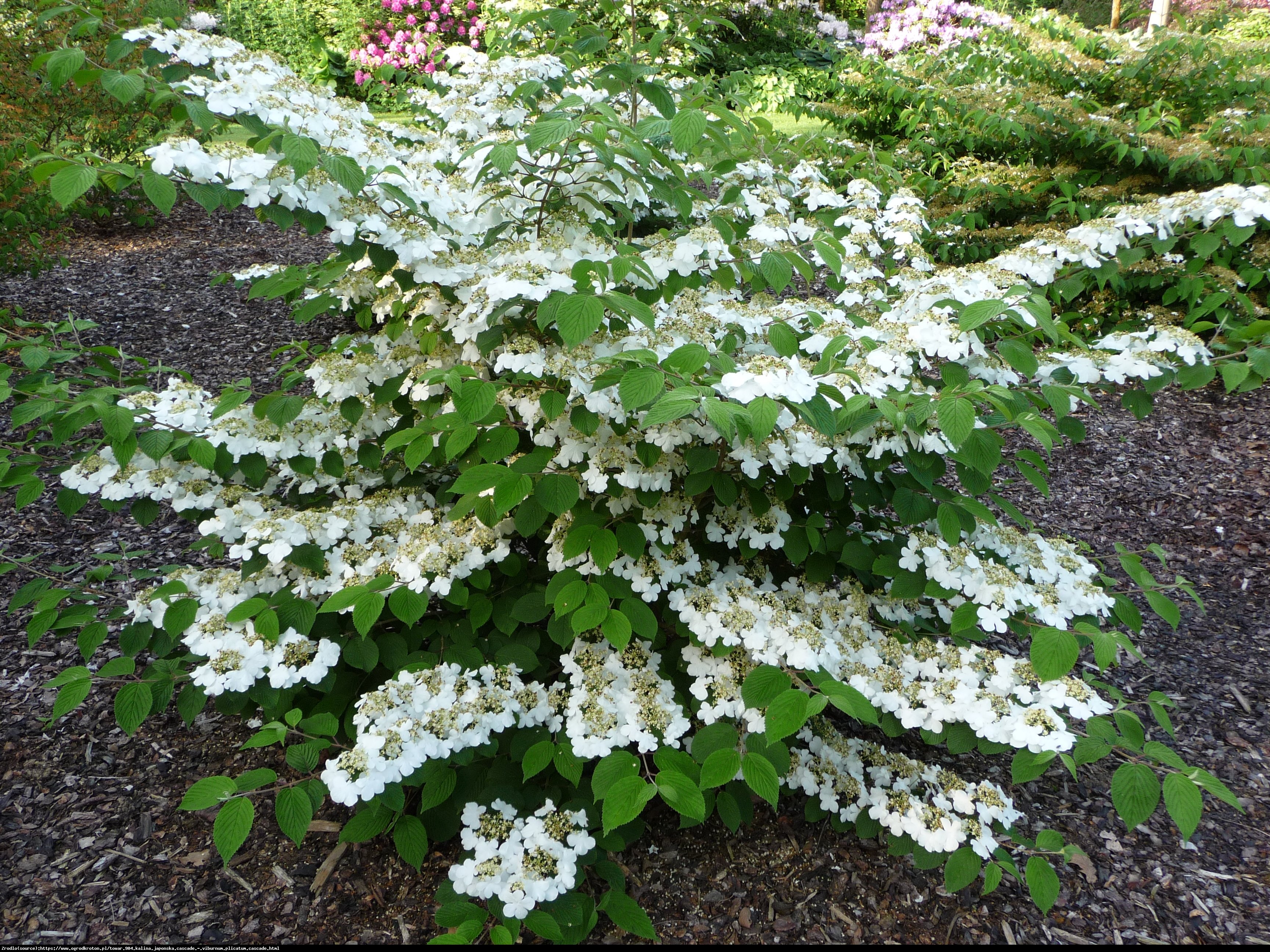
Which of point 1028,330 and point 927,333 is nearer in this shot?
point 927,333

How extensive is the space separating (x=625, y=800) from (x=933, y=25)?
370 inches

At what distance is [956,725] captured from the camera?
1527 mm

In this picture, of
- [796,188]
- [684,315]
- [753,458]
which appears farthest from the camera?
[796,188]

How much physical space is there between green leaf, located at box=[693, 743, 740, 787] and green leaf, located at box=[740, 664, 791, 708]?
0.27 feet

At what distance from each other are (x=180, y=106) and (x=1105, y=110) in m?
4.87

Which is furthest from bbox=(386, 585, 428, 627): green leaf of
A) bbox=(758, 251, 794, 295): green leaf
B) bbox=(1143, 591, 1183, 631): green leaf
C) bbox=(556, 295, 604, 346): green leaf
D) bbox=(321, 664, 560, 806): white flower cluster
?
bbox=(1143, 591, 1183, 631): green leaf

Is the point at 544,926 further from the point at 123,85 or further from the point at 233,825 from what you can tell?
the point at 123,85

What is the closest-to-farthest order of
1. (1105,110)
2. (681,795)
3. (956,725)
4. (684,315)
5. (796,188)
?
(681,795)
(956,725)
(684,315)
(796,188)
(1105,110)

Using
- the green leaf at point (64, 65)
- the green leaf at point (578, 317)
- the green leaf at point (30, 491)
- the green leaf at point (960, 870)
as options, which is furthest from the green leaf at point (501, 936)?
the green leaf at point (64, 65)

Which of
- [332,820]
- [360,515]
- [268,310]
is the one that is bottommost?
[268,310]

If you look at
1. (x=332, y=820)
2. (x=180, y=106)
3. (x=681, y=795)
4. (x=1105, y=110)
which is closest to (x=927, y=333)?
(x=681, y=795)

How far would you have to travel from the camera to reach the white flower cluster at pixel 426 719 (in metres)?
1.30

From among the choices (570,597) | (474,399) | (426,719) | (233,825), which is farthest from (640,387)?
(233,825)

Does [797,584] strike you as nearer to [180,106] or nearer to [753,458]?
[753,458]
